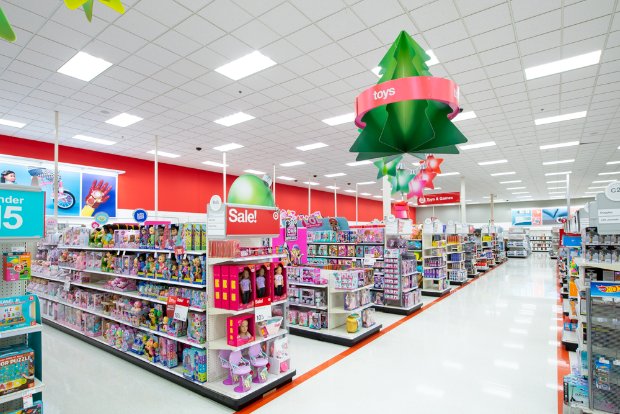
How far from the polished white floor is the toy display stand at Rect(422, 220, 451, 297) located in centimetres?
286

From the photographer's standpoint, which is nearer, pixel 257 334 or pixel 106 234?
pixel 257 334

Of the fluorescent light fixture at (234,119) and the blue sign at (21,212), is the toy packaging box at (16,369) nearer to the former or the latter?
the blue sign at (21,212)

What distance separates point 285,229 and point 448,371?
3673 millimetres

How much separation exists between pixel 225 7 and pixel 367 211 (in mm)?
22605

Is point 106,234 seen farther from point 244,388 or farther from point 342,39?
point 342,39

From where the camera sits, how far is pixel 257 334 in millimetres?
3877

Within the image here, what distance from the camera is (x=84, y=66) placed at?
208 inches

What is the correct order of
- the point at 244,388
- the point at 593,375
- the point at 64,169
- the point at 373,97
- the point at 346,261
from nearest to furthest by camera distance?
the point at 373,97, the point at 593,375, the point at 244,388, the point at 346,261, the point at 64,169

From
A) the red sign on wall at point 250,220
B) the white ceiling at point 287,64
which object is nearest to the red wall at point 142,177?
the white ceiling at point 287,64

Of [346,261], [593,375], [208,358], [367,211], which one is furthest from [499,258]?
[208,358]

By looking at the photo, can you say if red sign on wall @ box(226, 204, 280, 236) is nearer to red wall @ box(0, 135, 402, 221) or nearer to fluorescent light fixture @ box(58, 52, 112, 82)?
fluorescent light fixture @ box(58, 52, 112, 82)

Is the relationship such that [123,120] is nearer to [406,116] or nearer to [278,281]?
[278,281]

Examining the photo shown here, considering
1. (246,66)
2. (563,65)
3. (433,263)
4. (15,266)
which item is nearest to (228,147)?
(246,66)

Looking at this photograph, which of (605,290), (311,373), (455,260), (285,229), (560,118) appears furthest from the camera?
(455,260)
